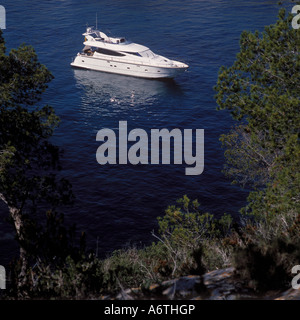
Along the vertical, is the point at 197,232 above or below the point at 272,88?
below

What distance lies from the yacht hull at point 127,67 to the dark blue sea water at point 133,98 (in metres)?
0.96

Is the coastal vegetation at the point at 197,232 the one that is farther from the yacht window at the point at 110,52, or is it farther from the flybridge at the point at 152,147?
the yacht window at the point at 110,52

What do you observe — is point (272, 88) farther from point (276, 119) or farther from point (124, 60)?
point (124, 60)

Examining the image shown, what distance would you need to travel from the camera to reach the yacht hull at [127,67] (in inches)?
2267

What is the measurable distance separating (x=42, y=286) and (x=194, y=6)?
252ft

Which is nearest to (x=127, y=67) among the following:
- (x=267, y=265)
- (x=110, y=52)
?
(x=110, y=52)

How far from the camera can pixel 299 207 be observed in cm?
1340

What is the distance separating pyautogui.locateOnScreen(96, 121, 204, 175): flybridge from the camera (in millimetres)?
40969

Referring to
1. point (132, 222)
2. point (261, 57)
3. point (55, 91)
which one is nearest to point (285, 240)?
point (261, 57)

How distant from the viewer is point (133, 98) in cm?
5434

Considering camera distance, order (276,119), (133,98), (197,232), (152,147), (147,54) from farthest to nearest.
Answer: (147,54) → (133,98) → (152,147) → (197,232) → (276,119)

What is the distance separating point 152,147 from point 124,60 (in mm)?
20269

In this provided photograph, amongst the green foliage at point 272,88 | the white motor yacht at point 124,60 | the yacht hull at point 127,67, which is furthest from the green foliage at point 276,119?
the white motor yacht at point 124,60
